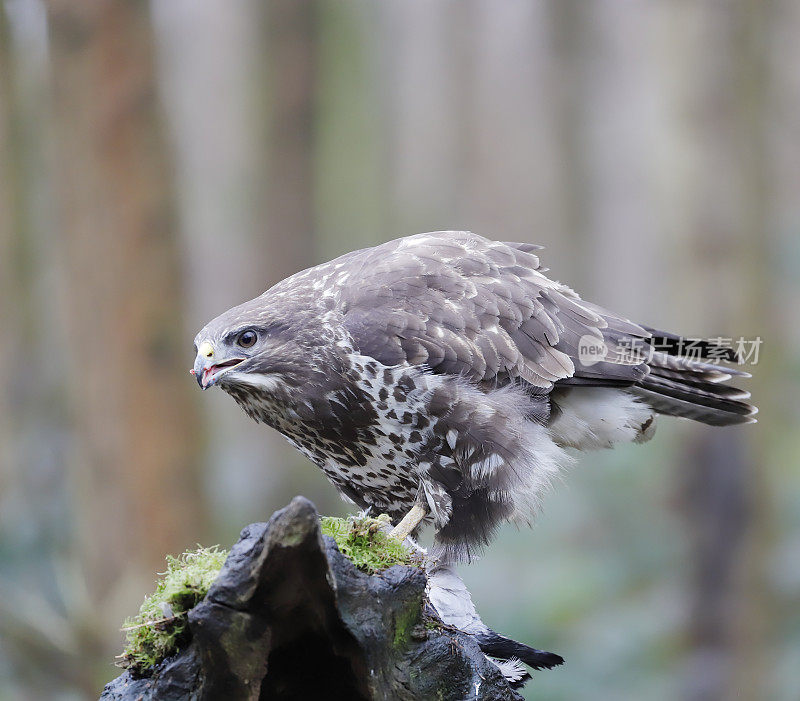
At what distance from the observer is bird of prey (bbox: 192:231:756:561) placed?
4.34m

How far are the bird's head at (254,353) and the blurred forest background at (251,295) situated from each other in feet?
8.60

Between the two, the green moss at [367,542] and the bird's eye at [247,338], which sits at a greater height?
the bird's eye at [247,338]

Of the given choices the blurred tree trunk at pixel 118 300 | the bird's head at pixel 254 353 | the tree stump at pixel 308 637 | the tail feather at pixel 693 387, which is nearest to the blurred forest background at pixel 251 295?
the blurred tree trunk at pixel 118 300

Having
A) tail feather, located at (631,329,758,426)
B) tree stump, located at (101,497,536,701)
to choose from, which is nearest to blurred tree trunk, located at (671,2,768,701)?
tail feather, located at (631,329,758,426)

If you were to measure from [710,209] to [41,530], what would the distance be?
577 centimetres

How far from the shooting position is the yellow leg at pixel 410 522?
13.8 feet

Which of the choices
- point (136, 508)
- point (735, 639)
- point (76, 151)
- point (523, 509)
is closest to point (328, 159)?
point (76, 151)

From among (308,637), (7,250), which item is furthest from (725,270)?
(7,250)

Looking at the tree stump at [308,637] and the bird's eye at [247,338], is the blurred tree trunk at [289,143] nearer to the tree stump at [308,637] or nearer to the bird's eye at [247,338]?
the bird's eye at [247,338]

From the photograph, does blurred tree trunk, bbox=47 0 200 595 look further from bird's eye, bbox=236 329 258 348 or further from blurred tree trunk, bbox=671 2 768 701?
blurred tree trunk, bbox=671 2 768 701

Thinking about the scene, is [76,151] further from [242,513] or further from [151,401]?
[242,513]

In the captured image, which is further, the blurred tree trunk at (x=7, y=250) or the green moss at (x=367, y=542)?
the blurred tree trunk at (x=7, y=250)

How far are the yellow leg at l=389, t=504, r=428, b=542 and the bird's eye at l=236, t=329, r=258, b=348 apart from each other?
108cm

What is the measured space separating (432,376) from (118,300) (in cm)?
333
